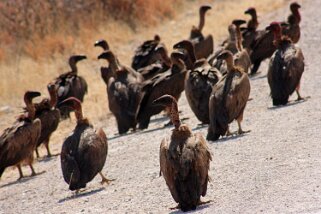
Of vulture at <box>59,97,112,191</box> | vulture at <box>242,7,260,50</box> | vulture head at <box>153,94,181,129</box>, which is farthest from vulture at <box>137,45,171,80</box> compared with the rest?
vulture head at <box>153,94,181,129</box>

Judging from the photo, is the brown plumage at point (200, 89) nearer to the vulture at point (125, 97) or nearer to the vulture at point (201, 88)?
the vulture at point (201, 88)

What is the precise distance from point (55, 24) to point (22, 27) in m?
1.15

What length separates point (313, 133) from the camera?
52.7 feet

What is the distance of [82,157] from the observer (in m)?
16.0

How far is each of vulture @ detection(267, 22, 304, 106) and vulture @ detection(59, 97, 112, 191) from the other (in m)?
5.10

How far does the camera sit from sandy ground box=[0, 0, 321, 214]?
12.7 meters

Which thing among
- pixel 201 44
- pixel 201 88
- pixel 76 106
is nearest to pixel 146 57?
pixel 201 44

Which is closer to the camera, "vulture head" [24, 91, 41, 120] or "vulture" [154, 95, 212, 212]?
"vulture" [154, 95, 212, 212]

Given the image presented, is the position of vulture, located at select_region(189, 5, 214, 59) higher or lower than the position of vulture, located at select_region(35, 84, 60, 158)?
higher

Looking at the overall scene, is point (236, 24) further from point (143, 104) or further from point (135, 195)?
point (135, 195)

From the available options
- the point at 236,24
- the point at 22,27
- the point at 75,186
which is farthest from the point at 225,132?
the point at 22,27

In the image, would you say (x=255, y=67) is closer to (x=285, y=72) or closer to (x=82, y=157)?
(x=285, y=72)

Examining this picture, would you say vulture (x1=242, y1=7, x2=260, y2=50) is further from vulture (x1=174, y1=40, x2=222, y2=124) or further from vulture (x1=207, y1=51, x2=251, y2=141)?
vulture (x1=207, y1=51, x2=251, y2=141)

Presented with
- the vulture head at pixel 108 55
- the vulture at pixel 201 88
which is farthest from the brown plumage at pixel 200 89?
the vulture head at pixel 108 55
